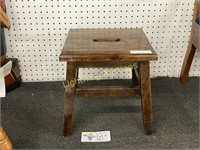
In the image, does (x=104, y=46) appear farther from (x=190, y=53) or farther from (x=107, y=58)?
(x=190, y=53)

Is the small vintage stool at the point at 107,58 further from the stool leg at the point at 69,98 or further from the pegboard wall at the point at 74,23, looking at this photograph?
the pegboard wall at the point at 74,23

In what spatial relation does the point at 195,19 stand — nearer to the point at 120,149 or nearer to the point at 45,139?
the point at 120,149

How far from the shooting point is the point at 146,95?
3.25 feet

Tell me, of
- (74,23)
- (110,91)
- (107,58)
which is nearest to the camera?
(107,58)

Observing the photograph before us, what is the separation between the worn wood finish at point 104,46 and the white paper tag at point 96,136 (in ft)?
1.18

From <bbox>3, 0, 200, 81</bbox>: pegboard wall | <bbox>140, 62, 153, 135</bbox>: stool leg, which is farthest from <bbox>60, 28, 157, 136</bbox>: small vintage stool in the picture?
<bbox>3, 0, 200, 81</bbox>: pegboard wall

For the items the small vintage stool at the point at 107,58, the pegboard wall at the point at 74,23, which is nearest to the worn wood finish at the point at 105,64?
the small vintage stool at the point at 107,58

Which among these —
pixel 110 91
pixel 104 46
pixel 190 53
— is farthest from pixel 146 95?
pixel 190 53

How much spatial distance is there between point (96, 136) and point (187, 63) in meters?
0.74

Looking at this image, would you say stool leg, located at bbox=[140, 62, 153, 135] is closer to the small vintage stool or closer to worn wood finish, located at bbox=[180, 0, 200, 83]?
the small vintage stool

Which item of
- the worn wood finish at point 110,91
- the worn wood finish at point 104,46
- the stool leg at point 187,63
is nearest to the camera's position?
the worn wood finish at point 104,46

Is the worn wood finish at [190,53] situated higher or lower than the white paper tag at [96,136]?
higher

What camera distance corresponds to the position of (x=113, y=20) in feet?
4.70

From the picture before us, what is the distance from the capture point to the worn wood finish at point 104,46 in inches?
35.7
